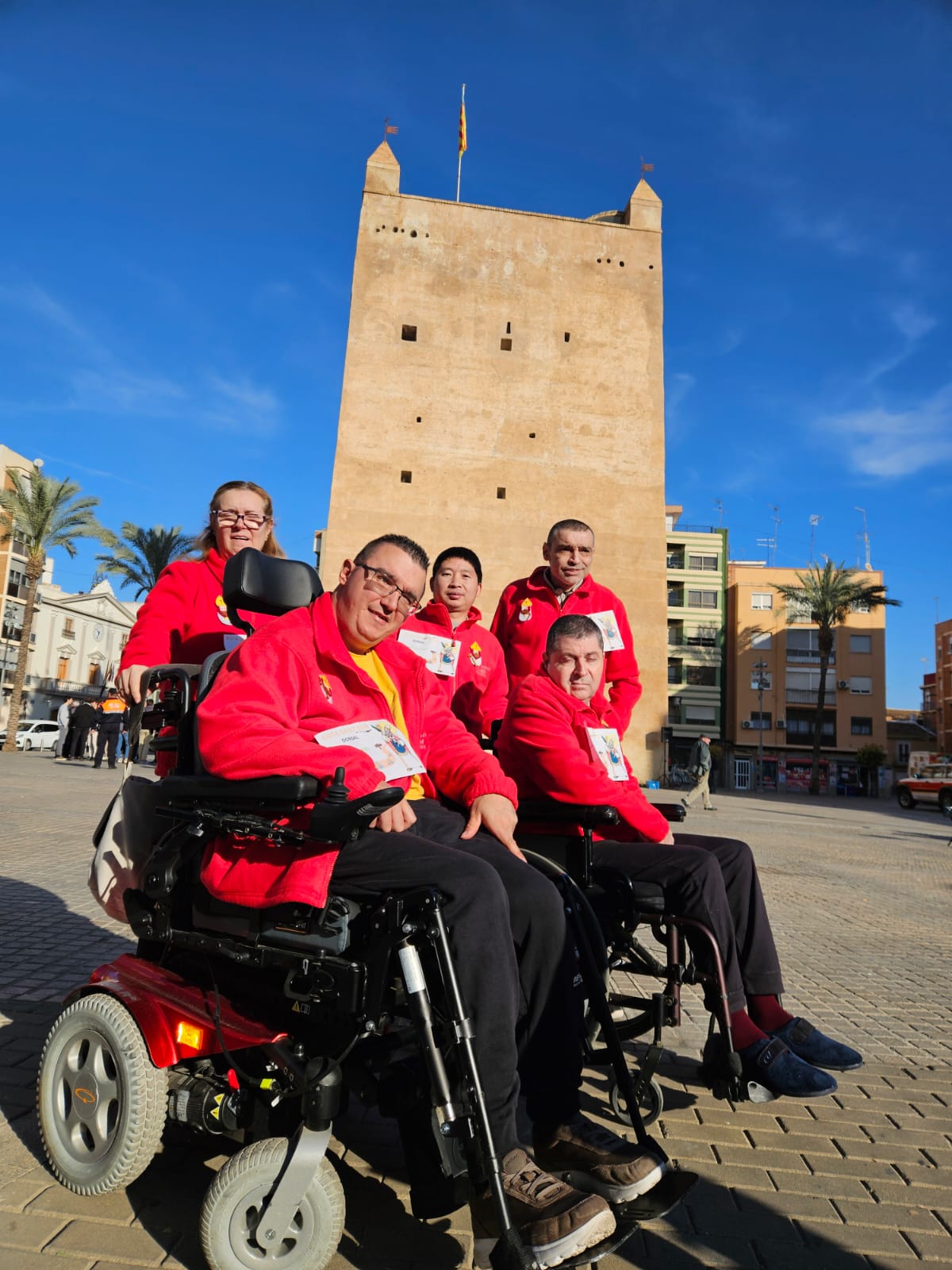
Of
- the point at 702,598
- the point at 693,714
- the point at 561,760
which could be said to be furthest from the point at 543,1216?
the point at 702,598

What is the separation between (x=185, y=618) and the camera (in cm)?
382

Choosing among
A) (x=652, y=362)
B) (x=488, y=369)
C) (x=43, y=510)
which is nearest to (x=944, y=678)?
(x=652, y=362)

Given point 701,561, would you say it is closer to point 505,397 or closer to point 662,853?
point 505,397

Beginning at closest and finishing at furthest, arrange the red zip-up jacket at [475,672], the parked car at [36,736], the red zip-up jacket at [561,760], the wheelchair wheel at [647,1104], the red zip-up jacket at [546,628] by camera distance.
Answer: the wheelchair wheel at [647,1104]
the red zip-up jacket at [561,760]
the red zip-up jacket at [546,628]
the red zip-up jacket at [475,672]
the parked car at [36,736]

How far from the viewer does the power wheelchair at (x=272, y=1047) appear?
6.86 ft

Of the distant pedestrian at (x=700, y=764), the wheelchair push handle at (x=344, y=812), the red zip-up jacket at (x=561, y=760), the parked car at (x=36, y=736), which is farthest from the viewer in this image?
the parked car at (x=36, y=736)

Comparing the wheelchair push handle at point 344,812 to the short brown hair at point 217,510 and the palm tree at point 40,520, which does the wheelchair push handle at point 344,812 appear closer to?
the short brown hair at point 217,510

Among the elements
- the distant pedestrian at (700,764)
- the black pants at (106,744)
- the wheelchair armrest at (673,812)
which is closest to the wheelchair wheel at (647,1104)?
the wheelchair armrest at (673,812)

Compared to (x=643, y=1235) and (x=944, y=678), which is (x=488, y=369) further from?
(x=944, y=678)

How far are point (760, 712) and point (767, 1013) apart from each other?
2382 inches

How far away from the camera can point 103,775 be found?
73.0 feet

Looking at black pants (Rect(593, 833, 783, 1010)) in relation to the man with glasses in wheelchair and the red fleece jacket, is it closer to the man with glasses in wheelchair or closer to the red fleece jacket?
the man with glasses in wheelchair

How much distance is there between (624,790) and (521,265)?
1378 inches

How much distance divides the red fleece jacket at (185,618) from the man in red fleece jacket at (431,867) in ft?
3.25
